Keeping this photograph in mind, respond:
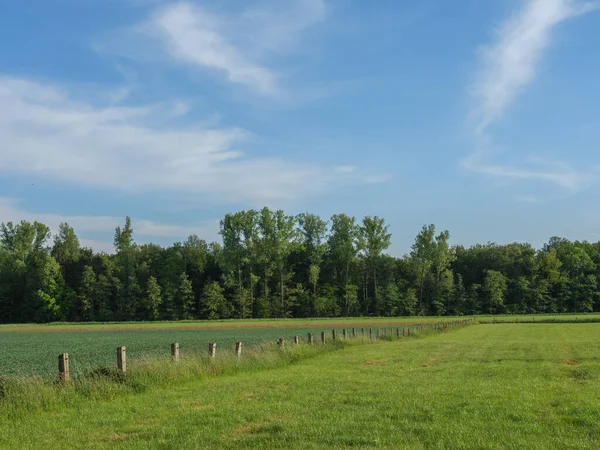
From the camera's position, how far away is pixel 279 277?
376ft

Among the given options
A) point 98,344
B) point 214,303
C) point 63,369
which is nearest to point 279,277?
point 214,303

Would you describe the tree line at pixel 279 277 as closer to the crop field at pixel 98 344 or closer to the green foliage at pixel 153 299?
the green foliage at pixel 153 299

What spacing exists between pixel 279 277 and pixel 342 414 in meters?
105

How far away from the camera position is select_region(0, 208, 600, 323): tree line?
351ft

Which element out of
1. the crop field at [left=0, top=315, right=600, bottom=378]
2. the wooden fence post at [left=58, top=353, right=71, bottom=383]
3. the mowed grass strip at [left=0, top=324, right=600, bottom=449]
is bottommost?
the crop field at [left=0, top=315, right=600, bottom=378]

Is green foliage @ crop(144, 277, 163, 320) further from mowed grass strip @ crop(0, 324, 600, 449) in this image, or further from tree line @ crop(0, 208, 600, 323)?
mowed grass strip @ crop(0, 324, 600, 449)

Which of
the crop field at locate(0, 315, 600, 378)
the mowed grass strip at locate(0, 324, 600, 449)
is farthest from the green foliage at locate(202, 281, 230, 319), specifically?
the mowed grass strip at locate(0, 324, 600, 449)

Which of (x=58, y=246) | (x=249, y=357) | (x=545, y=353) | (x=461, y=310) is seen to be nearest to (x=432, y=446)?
(x=249, y=357)

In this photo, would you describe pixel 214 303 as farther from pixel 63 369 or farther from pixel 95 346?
pixel 63 369

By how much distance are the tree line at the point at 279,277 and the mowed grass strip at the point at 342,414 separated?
92.5 meters

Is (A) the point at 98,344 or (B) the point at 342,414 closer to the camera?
(B) the point at 342,414

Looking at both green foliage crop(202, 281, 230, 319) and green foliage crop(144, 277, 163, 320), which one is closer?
green foliage crop(202, 281, 230, 319)

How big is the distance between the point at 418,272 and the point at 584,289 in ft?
111

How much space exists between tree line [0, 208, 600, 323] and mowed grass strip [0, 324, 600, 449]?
3643 inches
